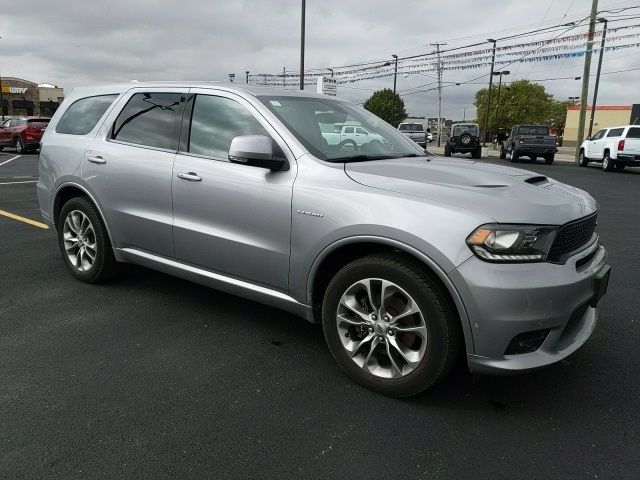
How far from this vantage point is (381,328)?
111 inches

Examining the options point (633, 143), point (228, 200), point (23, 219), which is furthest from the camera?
point (633, 143)

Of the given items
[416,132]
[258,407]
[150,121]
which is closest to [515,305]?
[258,407]

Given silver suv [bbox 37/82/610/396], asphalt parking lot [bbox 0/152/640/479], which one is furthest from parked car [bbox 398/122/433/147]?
asphalt parking lot [bbox 0/152/640/479]

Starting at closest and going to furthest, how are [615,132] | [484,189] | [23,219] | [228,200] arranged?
[484,189] → [228,200] → [23,219] → [615,132]

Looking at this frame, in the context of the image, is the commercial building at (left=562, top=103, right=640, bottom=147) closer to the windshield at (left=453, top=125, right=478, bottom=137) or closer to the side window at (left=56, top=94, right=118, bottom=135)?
the windshield at (left=453, top=125, right=478, bottom=137)

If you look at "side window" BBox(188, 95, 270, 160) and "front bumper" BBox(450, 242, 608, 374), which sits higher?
"side window" BBox(188, 95, 270, 160)

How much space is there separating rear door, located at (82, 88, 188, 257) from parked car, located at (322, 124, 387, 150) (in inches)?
44.8

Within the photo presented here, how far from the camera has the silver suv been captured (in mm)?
2492

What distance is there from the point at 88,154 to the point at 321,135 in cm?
211

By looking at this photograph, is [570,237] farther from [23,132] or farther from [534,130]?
[534,130]

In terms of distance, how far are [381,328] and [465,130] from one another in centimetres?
2877

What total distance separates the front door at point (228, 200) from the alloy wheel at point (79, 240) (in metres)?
1.20

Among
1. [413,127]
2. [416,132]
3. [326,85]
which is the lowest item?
[416,132]

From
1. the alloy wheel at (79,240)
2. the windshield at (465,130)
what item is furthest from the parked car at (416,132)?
the alloy wheel at (79,240)
